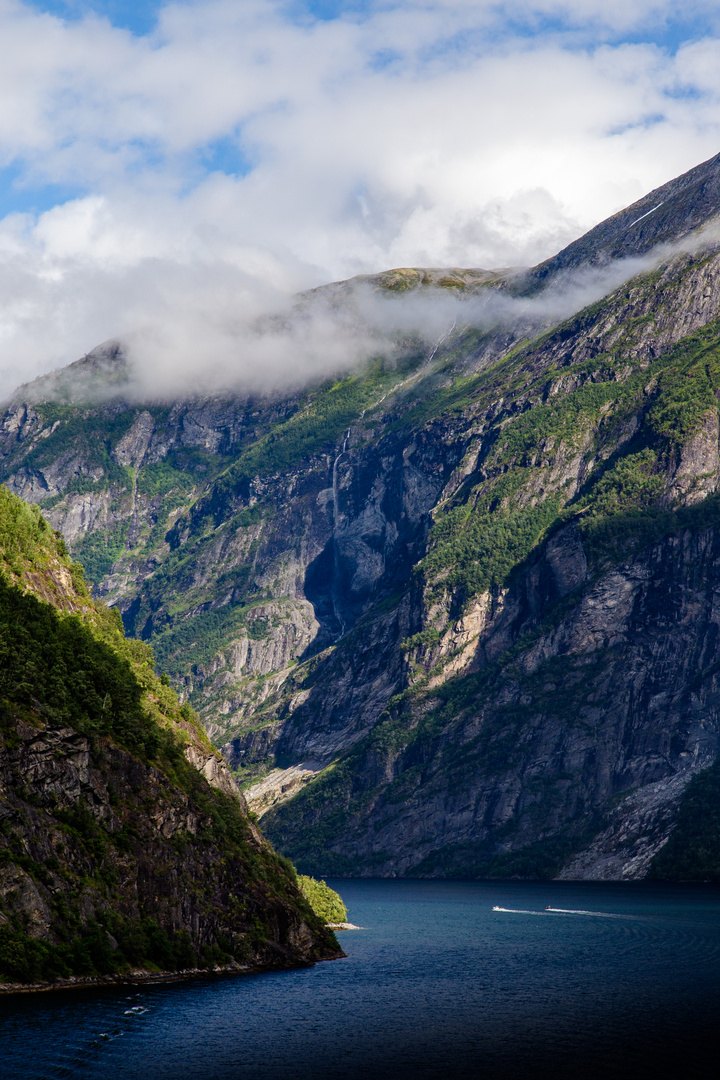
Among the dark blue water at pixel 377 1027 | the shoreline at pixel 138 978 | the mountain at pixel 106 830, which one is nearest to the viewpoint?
the dark blue water at pixel 377 1027

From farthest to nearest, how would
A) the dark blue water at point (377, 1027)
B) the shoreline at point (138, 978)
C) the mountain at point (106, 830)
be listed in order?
the mountain at point (106, 830)
the shoreline at point (138, 978)
the dark blue water at point (377, 1027)

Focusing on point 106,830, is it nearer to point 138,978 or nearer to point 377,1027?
point 138,978

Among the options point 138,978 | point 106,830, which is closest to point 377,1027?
point 138,978

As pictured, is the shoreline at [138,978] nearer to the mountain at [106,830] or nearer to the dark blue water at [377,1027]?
the mountain at [106,830]

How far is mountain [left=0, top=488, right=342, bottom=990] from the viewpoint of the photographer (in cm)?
11512

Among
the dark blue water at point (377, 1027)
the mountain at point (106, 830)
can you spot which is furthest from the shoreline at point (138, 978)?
the dark blue water at point (377, 1027)

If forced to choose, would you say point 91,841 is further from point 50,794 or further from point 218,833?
point 218,833

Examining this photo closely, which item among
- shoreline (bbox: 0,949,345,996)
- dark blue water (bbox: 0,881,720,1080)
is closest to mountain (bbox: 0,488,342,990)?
shoreline (bbox: 0,949,345,996)

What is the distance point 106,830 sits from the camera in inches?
4993

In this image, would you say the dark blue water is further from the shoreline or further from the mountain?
the mountain

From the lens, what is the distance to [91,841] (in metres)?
124

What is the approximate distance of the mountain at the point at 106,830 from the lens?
378 ft

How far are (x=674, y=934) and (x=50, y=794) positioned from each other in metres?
122

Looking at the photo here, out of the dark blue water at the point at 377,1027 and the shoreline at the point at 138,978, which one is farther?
the shoreline at the point at 138,978
